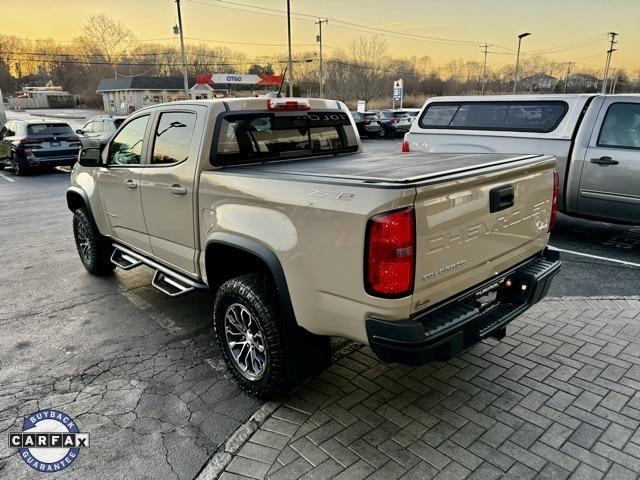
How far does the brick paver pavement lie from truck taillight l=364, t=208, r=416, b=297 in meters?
0.98

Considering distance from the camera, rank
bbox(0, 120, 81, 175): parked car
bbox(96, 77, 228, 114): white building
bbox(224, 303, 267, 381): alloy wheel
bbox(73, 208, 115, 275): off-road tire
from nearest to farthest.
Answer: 1. bbox(224, 303, 267, 381): alloy wheel
2. bbox(73, 208, 115, 275): off-road tire
3. bbox(0, 120, 81, 175): parked car
4. bbox(96, 77, 228, 114): white building

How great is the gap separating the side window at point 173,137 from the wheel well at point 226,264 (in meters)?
0.80

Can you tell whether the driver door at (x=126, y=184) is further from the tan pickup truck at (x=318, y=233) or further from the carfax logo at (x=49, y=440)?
the carfax logo at (x=49, y=440)

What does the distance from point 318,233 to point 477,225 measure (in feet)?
3.01

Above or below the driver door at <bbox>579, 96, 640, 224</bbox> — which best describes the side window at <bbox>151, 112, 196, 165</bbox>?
above

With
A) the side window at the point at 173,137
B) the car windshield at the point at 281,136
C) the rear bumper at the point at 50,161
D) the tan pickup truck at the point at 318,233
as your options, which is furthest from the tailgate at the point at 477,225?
the rear bumper at the point at 50,161

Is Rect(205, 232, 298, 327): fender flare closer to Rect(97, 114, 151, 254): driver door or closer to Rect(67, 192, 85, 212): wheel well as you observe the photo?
Rect(97, 114, 151, 254): driver door

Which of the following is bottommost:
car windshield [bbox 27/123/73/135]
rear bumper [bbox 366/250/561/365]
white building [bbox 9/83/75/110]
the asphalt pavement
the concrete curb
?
the asphalt pavement

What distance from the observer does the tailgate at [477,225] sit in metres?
2.40

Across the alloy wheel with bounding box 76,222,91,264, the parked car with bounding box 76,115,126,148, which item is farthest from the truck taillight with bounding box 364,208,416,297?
the parked car with bounding box 76,115,126,148

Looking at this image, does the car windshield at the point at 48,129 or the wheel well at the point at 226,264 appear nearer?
the wheel well at the point at 226,264

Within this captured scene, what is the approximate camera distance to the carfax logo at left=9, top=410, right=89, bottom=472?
8.78 ft

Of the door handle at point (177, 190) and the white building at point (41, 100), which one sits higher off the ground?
the white building at point (41, 100)

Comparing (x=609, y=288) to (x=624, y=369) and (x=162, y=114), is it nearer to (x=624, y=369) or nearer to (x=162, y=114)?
(x=624, y=369)
